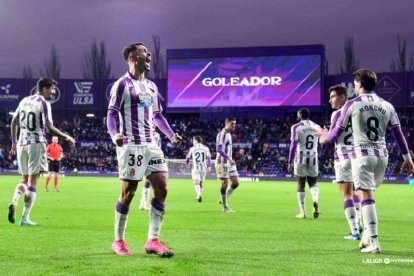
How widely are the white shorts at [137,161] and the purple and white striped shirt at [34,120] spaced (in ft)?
13.0

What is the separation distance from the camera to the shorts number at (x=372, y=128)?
756 cm

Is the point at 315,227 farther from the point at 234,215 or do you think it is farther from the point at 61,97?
the point at 61,97

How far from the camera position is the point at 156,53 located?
73938mm

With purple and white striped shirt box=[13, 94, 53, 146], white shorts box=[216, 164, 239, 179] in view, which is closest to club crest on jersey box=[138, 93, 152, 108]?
purple and white striped shirt box=[13, 94, 53, 146]

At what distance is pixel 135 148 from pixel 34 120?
4.23 metres

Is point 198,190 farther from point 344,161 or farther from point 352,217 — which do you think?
point 352,217

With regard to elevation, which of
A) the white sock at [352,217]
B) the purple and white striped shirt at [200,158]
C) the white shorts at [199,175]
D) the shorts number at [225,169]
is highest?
the purple and white striped shirt at [200,158]

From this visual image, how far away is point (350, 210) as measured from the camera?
9422mm

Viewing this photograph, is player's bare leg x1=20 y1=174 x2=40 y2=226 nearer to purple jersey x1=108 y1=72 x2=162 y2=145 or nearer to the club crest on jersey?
purple jersey x1=108 y1=72 x2=162 y2=145

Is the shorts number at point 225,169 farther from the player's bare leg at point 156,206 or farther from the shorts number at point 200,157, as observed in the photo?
the player's bare leg at point 156,206

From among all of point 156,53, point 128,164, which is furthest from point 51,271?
point 156,53

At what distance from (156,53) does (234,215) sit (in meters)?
62.0

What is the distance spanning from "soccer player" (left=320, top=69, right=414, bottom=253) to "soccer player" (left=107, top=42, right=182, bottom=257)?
9.14 feet

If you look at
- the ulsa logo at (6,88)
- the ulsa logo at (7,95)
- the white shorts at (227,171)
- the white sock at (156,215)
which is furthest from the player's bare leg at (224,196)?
the ulsa logo at (6,88)
